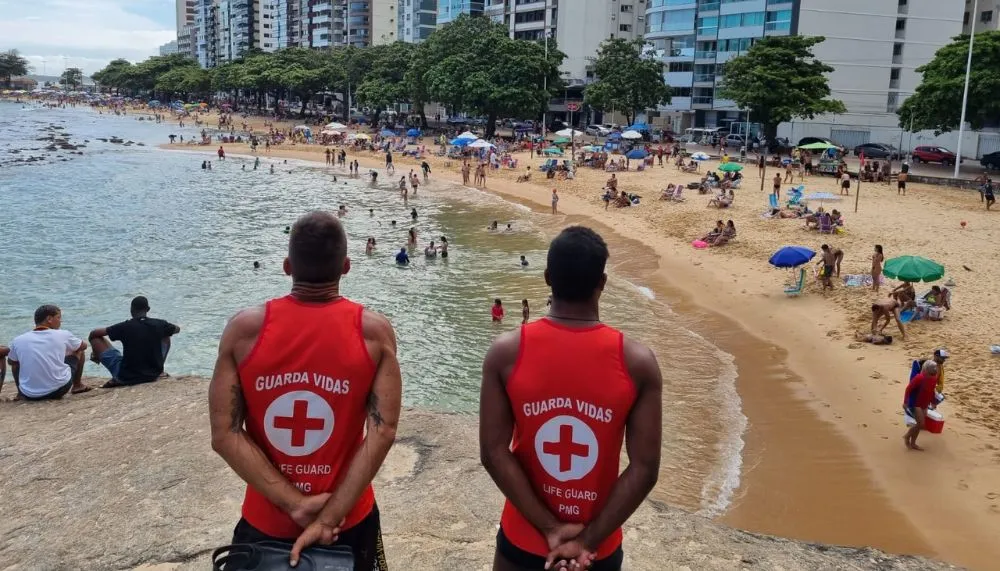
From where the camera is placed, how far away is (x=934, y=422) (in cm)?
977

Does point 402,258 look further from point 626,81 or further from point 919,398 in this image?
point 626,81

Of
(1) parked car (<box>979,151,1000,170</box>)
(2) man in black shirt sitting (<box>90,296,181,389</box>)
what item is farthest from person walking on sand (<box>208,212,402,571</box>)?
(1) parked car (<box>979,151,1000,170</box>)

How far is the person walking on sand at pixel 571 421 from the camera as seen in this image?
259 cm

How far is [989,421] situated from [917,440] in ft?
4.26

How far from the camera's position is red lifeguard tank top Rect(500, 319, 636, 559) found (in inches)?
102

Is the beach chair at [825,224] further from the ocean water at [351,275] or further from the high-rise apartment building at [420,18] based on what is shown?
the high-rise apartment building at [420,18]

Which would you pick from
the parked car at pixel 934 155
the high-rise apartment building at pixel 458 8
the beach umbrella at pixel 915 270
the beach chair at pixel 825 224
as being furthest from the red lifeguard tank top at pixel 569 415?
the high-rise apartment building at pixel 458 8

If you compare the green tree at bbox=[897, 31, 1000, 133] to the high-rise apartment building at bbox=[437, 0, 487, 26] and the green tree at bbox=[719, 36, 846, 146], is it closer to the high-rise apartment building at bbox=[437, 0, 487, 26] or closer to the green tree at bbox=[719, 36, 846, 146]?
the green tree at bbox=[719, 36, 846, 146]

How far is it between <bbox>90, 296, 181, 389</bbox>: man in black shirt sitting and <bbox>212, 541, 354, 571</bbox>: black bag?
6672 mm

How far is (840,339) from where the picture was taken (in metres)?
14.8

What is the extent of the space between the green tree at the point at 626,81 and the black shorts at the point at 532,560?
57936 millimetres

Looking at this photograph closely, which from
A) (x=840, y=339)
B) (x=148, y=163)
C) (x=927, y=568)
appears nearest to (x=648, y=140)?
(x=148, y=163)

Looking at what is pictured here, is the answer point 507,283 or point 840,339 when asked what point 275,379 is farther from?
point 507,283

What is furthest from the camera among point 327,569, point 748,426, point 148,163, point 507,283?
point 148,163
